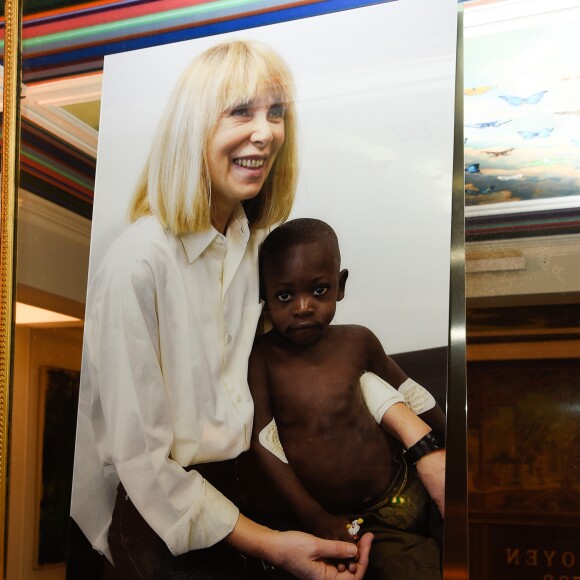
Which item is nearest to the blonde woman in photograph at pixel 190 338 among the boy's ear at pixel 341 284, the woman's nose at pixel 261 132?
the woman's nose at pixel 261 132

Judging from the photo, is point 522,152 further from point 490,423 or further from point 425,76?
point 490,423

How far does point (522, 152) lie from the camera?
1591mm

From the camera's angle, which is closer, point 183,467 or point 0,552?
point 183,467

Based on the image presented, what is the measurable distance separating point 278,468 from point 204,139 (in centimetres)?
72

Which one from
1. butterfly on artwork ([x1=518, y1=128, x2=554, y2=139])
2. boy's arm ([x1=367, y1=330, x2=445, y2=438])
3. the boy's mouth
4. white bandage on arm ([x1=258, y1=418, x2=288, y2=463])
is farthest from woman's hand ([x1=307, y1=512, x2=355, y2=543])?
butterfly on artwork ([x1=518, y1=128, x2=554, y2=139])

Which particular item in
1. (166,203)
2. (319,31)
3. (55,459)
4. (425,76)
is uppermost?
(319,31)

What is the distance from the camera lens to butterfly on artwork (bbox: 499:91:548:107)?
1.59 meters

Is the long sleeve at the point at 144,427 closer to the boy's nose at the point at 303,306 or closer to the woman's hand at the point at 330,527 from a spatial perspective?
the woman's hand at the point at 330,527

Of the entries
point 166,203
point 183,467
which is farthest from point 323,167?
point 183,467

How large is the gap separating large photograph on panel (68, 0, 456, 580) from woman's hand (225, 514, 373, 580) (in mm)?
14

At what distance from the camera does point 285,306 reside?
1627mm

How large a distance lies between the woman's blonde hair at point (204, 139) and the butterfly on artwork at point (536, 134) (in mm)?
469

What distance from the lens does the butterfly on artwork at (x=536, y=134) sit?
1.58 metres

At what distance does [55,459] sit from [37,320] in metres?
0.32
